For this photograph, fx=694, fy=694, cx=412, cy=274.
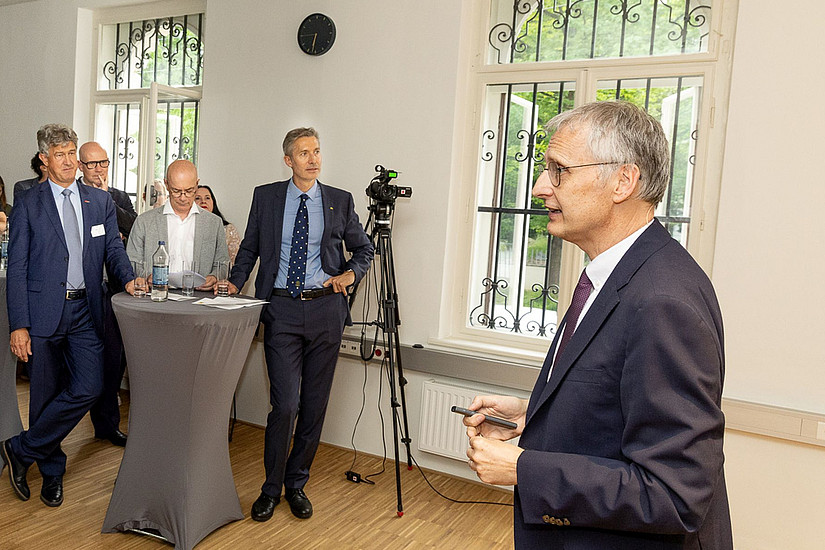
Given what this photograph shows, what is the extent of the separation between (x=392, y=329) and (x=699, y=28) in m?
2.07

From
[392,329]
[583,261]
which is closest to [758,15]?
[583,261]

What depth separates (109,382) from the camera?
416cm

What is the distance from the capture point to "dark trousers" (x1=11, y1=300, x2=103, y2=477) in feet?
10.7

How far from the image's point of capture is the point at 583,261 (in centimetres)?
361

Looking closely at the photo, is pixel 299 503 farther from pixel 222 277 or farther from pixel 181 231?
pixel 181 231

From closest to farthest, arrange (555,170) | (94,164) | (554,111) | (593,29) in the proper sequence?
(555,170), (593,29), (554,111), (94,164)

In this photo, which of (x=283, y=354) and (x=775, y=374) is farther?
(x=283, y=354)

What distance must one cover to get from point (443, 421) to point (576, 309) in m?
2.51

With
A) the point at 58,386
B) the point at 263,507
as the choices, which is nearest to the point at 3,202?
the point at 58,386

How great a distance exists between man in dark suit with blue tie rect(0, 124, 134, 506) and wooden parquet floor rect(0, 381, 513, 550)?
19cm

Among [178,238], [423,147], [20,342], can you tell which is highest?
[423,147]

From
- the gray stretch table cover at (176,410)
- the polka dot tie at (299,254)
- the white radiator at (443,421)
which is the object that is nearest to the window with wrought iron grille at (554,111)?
the white radiator at (443,421)

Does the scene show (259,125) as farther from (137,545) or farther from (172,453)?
(137,545)

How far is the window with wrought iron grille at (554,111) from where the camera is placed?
3.27m
